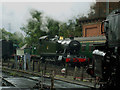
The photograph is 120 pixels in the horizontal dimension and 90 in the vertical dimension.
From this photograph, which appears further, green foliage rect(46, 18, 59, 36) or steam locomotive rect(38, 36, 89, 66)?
green foliage rect(46, 18, 59, 36)

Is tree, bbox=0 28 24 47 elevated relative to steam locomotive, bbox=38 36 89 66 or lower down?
elevated

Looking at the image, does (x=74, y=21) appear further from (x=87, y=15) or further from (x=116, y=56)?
(x=116, y=56)

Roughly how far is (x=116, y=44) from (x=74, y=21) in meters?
30.8

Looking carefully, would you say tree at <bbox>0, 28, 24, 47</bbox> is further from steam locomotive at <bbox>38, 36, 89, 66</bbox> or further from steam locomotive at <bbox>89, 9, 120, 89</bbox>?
steam locomotive at <bbox>89, 9, 120, 89</bbox>

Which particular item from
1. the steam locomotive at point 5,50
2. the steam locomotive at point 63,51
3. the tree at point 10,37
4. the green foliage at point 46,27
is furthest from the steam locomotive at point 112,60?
the tree at point 10,37

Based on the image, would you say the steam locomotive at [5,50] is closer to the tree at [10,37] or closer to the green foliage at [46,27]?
the green foliage at [46,27]

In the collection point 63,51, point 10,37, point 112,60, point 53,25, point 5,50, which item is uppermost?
point 53,25

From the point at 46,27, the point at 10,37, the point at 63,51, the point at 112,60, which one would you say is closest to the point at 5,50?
the point at 46,27

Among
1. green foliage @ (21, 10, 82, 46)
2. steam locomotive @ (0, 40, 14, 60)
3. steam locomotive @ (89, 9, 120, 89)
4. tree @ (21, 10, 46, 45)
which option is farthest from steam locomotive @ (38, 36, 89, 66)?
tree @ (21, 10, 46, 45)

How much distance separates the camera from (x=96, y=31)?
29094 mm

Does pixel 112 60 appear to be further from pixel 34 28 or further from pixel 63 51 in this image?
pixel 34 28

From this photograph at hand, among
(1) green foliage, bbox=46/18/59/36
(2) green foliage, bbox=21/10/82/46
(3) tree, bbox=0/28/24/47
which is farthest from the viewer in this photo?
(3) tree, bbox=0/28/24/47

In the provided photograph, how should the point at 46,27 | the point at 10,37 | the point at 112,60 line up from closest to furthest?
the point at 112,60
the point at 46,27
the point at 10,37

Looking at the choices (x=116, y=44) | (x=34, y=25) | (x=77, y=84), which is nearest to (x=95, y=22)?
(x=34, y=25)
